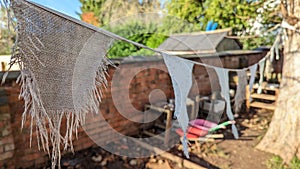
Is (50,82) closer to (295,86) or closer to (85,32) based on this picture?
(85,32)

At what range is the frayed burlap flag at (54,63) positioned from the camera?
79cm

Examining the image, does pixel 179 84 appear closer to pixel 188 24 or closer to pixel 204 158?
pixel 204 158

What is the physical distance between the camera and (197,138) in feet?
8.51

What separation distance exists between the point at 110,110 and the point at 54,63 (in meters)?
1.90

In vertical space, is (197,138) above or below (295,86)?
below

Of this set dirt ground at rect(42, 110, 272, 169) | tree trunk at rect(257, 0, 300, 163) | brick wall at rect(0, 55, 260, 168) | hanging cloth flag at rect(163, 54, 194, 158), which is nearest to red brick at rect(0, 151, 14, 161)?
brick wall at rect(0, 55, 260, 168)

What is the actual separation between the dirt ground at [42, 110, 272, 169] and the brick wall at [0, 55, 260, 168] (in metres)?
0.20

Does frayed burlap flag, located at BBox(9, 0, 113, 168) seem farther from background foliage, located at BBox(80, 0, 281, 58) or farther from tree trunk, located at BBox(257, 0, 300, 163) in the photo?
background foliage, located at BBox(80, 0, 281, 58)

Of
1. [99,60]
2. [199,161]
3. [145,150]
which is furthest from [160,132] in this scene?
[99,60]

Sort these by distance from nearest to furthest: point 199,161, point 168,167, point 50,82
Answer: point 50,82 < point 168,167 < point 199,161

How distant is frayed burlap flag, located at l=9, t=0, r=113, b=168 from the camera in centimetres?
79

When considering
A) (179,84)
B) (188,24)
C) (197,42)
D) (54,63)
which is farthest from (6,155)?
(188,24)

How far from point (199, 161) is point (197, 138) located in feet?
0.97

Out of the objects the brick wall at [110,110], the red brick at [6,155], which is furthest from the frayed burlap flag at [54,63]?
the red brick at [6,155]
